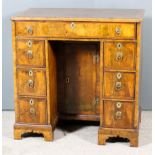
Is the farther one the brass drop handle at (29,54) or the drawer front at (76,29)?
the brass drop handle at (29,54)

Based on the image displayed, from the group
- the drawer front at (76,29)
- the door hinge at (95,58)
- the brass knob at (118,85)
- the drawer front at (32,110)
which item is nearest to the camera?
the drawer front at (76,29)

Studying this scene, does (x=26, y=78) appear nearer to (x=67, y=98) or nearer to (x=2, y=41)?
(x=67, y=98)

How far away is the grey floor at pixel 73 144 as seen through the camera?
317 centimetres

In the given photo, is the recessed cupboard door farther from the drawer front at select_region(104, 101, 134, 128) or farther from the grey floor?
the drawer front at select_region(104, 101, 134, 128)

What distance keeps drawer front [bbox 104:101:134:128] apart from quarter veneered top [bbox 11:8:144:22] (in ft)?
1.93

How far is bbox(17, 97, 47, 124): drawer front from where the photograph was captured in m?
3.30

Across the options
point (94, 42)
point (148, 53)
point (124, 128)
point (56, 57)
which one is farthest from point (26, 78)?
point (148, 53)

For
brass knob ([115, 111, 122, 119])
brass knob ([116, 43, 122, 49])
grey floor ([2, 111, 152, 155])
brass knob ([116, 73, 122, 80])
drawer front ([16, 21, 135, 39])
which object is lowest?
grey floor ([2, 111, 152, 155])

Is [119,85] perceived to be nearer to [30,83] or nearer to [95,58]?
[95,58]

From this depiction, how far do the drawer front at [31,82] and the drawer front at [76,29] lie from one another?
27cm

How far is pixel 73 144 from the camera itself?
329 centimetres

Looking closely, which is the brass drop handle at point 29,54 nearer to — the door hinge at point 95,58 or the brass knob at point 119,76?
the door hinge at point 95,58

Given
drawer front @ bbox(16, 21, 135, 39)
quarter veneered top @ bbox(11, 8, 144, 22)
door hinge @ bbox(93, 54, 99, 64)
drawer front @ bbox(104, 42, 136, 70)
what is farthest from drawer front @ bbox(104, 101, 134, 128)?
quarter veneered top @ bbox(11, 8, 144, 22)

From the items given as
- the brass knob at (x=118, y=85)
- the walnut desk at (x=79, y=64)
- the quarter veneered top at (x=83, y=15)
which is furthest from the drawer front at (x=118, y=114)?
the quarter veneered top at (x=83, y=15)
